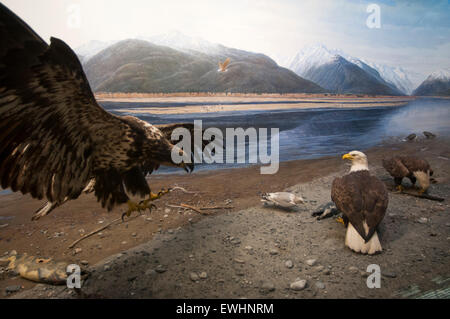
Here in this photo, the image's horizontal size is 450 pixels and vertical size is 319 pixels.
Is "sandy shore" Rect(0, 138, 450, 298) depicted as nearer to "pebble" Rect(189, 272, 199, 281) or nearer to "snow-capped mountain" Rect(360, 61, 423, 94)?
"pebble" Rect(189, 272, 199, 281)

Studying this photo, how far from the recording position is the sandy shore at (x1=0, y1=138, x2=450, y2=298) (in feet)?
3.73

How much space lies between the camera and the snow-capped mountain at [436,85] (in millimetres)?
3695

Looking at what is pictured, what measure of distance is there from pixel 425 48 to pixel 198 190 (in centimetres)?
354

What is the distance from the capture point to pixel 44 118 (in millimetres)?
1036

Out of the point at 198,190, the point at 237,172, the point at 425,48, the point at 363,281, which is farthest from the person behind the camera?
the point at 425,48

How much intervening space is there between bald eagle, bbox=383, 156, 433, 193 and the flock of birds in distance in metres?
0.75

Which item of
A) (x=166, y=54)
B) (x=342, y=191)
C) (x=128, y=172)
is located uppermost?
(x=166, y=54)

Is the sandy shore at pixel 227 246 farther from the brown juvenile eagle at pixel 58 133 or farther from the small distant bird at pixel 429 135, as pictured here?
the small distant bird at pixel 429 135

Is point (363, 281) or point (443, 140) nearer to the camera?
point (363, 281)

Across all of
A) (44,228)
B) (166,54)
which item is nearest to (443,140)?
(166,54)


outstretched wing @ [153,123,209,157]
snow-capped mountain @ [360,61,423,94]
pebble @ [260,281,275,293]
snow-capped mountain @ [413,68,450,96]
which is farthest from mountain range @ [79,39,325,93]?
pebble @ [260,281,275,293]

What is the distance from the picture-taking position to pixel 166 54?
3467 mm

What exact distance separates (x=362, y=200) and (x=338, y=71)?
3.23 meters
